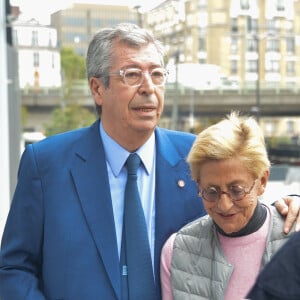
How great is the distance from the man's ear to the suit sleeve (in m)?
0.32

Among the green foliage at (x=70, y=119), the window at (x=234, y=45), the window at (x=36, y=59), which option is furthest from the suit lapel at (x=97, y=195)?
the window at (x=36, y=59)

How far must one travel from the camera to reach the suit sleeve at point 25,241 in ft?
7.89

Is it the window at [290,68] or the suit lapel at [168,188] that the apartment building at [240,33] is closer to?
the window at [290,68]

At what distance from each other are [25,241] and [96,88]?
0.60m

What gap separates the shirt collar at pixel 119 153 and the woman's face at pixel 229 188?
16.7 inches

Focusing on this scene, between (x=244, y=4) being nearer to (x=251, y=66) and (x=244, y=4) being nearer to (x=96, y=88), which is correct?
(x=251, y=66)

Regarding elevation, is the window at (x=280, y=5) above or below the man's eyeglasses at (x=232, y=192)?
above

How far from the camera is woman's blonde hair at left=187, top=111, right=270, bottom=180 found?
204 cm

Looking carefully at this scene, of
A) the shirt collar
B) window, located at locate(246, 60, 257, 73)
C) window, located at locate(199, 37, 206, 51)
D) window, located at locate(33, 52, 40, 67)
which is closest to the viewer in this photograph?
the shirt collar

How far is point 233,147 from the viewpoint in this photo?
2045 mm

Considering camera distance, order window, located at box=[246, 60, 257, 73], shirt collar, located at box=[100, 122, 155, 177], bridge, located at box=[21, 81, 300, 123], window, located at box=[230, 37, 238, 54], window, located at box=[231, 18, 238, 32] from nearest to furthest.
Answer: shirt collar, located at box=[100, 122, 155, 177] → bridge, located at box=[21, 81, 300, 123] → window, located at box=[230, 37, 238, 54] → window, located at box=[231, 18, 238, 32] → window, located at box=[246, 60, 257, 73]

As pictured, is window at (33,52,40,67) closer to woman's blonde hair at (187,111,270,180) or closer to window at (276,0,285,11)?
window at (276,0,285,11)

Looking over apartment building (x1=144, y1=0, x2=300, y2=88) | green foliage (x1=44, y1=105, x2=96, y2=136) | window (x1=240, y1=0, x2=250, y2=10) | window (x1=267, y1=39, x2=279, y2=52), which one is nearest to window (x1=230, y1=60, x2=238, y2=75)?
apartment building (x1=144, y1=0, x2=300, y2=88)

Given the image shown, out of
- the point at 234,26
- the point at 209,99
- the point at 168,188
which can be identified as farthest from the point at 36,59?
the point at 168,188
